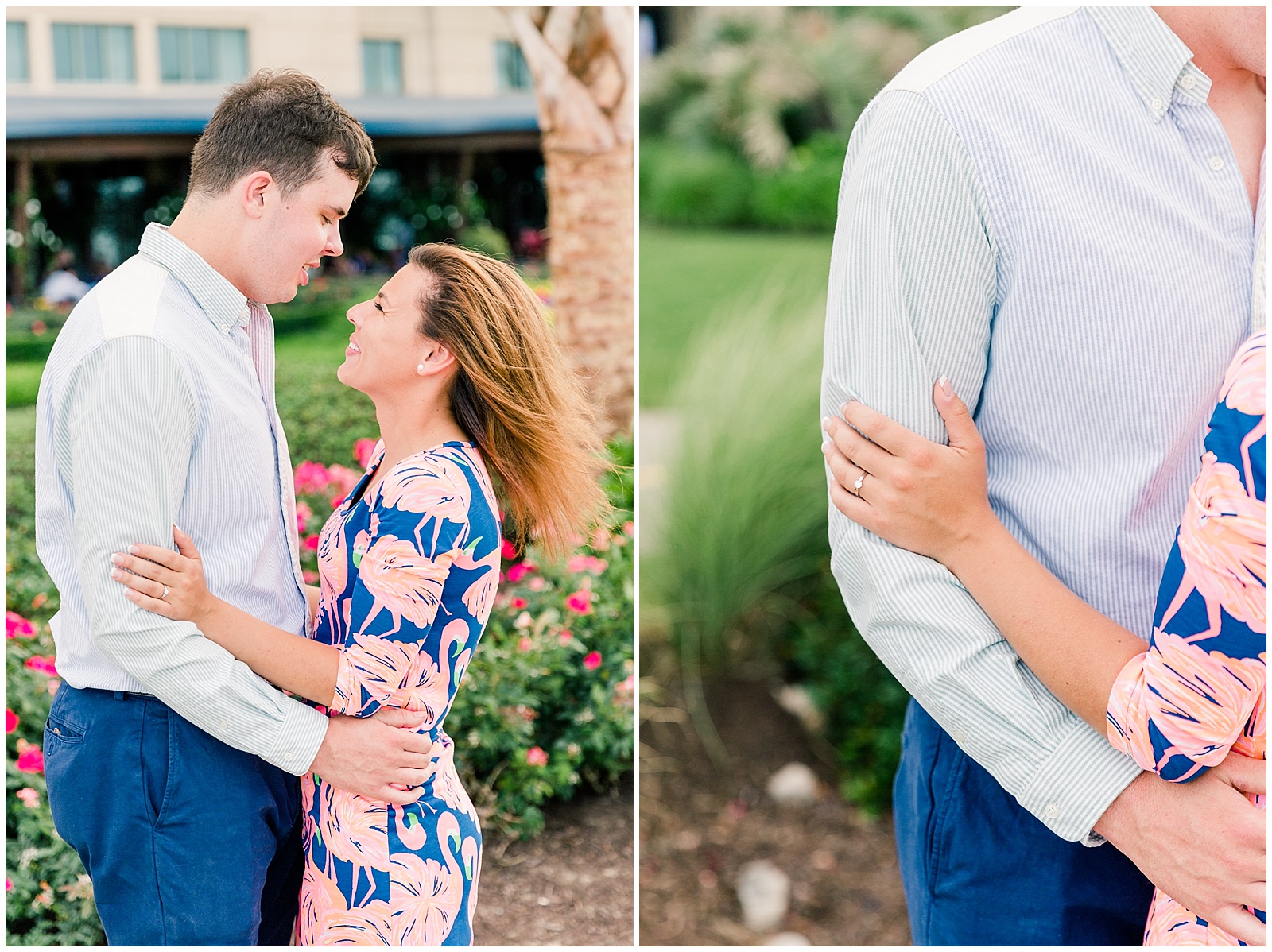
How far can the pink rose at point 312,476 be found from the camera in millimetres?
2906

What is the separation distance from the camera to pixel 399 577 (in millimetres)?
1591

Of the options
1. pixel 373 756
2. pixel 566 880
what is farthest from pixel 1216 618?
pixel 566 880

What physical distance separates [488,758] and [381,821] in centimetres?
124

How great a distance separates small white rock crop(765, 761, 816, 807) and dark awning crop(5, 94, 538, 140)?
95.5 inches

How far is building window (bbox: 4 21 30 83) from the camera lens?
8.92 ft

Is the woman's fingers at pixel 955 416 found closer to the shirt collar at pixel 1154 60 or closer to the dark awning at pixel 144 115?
the shirt collar at pixel 1154 60

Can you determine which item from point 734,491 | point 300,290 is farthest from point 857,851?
point 300,290

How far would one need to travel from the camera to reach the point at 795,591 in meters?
3.82

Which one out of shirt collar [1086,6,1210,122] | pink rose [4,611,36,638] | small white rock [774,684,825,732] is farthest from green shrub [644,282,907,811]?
shirt collar [1086,6,1210,122]

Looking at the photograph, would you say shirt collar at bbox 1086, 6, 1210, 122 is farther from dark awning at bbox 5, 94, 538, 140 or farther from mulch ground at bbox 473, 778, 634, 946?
mulch ground at bbox 473, 778, 634, 946

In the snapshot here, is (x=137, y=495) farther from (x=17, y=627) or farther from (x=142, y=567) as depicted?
(x=17, y=627)

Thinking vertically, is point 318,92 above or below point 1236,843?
above

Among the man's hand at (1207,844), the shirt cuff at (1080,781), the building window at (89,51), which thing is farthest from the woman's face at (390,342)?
the building window at (89,51)

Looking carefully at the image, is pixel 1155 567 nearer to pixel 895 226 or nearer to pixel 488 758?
pixel 895 226
